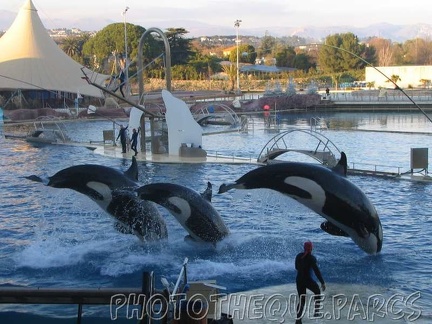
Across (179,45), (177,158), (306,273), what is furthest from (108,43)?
(306,273)

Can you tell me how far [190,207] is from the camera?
979cm

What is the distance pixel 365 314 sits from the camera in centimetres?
723

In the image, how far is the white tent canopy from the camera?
4747cm

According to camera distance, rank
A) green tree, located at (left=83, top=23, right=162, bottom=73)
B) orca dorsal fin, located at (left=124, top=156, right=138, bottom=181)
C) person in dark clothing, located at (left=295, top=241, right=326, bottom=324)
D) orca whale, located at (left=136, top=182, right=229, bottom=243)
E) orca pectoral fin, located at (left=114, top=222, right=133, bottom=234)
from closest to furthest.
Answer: person in dark clothing, located at (left=295, top=241, right=326, bottom=324) → orca whale, located at (left=136, top=182, right=229, bottom=243) → orca dorsal fin, located at (left=124, top=156, right=138, bottom=181) → orca pectoral fin, located at (left=114, top=222, right=133, bottom=234) → green tree, located at (left=83, top=23, right=162, bottom=73)

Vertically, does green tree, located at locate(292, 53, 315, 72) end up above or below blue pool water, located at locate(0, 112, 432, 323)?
above

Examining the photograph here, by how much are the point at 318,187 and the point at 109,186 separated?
331 centimetres

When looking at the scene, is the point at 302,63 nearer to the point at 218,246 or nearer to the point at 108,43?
the point at 108,43

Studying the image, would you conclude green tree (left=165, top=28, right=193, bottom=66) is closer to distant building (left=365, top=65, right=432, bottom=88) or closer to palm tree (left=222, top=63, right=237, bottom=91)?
palm tree (left=222, top=63, right=237, bottom=91)

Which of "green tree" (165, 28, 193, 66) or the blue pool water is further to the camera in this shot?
"green tree" (165, 28, 193, 66)

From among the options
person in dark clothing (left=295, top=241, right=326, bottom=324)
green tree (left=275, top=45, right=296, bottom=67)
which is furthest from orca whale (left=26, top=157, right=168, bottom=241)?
green tree (left=275, top=45, right=296, bottom=67)

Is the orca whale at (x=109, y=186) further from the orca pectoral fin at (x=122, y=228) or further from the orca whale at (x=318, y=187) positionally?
the orca whale at (x=318, y=187)

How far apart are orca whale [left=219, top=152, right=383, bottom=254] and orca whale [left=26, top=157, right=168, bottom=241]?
176 centimetres

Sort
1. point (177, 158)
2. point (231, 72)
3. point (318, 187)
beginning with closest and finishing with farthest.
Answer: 1. point (318, 187)
2. point (177, 158)
3. point (231, 72)

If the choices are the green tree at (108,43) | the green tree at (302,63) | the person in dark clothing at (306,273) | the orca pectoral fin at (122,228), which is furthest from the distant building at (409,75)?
the person in dark clothing at (306,273)
